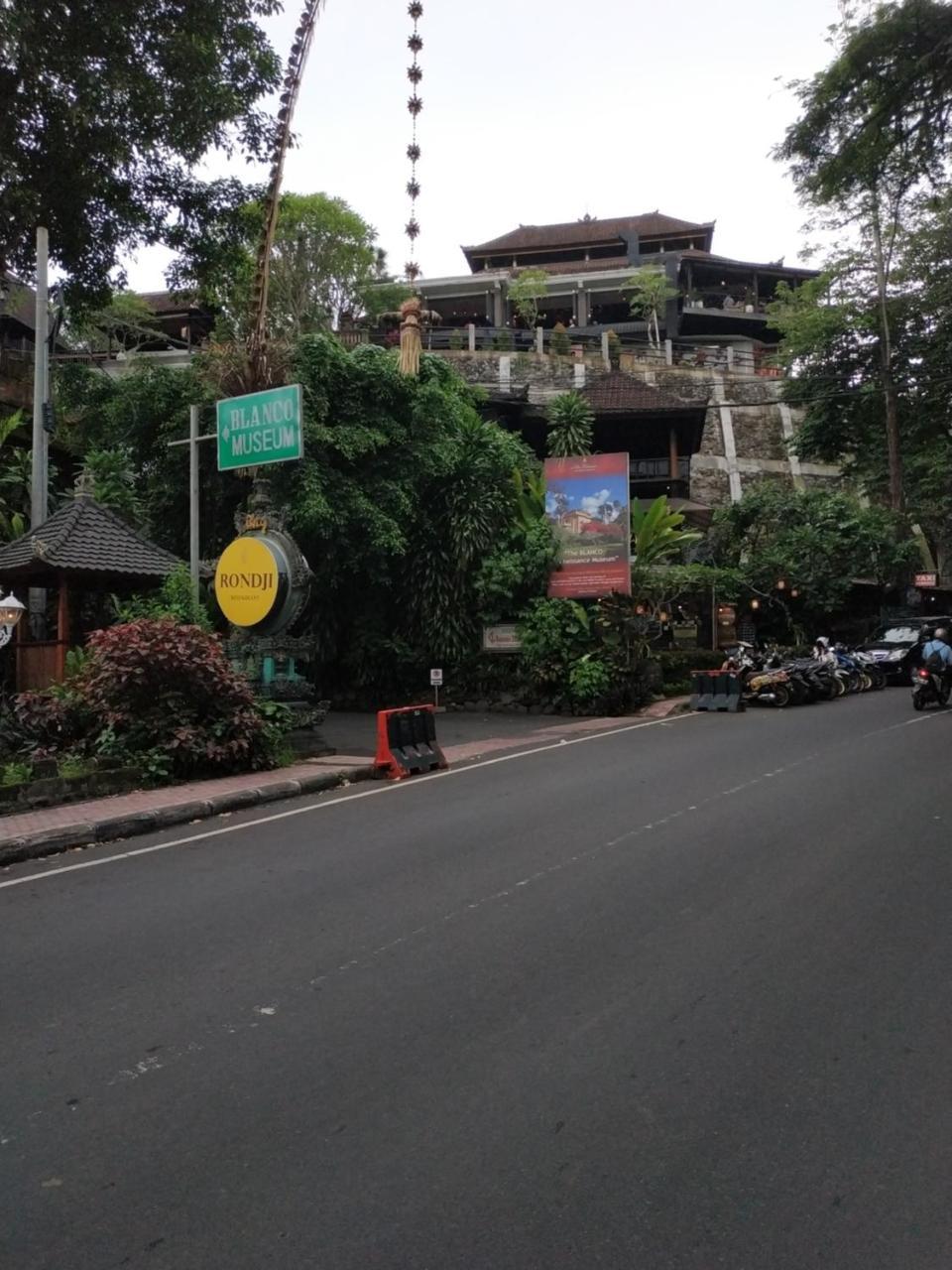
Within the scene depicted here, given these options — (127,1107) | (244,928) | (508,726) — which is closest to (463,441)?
(508,726)

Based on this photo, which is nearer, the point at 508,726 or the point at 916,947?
the point at 916,947

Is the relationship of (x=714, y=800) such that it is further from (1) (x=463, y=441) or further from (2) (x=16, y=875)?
(1) (x=463, y=441)

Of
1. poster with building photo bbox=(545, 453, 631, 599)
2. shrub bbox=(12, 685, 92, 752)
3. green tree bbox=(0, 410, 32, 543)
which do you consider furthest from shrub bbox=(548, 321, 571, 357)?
shrub bbox=(12, 685, 92, 752)

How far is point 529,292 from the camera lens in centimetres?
5378

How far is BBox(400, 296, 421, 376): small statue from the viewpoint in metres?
19.5

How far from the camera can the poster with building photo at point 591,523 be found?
19.6m

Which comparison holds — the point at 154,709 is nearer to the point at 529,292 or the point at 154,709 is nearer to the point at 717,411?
the point at 717,411

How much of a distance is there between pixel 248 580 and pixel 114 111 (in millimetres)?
6561

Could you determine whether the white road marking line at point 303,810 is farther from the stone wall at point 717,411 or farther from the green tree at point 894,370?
the stone wall at point 717,411

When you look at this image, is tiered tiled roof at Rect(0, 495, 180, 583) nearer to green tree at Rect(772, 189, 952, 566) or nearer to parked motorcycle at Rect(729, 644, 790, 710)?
parked motorcycle at Rect(729, 644, 790, 710)

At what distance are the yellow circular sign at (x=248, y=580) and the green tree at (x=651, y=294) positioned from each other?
4185 cm

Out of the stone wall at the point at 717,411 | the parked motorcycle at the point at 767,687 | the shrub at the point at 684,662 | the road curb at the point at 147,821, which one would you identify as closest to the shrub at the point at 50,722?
the road curb at the point at 147,821

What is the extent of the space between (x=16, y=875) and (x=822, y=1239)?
6641mm

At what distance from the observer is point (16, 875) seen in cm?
764
